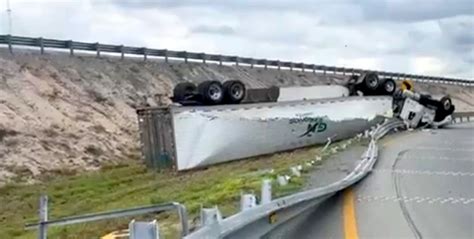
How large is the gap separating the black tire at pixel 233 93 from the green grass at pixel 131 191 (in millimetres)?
2598

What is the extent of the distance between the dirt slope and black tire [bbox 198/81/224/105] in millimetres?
5963

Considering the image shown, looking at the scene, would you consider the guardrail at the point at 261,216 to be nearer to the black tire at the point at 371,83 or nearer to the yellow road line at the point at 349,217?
the yellow road line at the point at 349,217

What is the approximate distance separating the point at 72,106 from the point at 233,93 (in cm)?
1231

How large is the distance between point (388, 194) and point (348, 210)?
2.52m

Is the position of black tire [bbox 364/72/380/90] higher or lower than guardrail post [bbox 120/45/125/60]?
lower

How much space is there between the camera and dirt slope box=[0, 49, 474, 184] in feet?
113

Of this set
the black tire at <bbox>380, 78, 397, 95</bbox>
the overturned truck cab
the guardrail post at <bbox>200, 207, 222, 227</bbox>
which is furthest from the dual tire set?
the guardrail post at <bbox>200, 207, 222, 227</bbox>

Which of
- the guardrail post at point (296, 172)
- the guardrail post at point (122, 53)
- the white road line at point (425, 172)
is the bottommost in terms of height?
the white road line at point (425, 172)

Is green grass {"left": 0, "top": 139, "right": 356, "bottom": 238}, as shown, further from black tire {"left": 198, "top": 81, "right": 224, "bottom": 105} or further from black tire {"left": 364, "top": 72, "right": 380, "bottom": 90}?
black tire {"left": 364, "top": 72, "right": 380, "bottom": 90}

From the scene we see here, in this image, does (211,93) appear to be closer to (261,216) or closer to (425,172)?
(425,172)

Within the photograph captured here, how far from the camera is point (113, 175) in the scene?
30531 millimetres

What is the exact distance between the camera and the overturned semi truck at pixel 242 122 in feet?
92.4

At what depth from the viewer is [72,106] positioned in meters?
41.5

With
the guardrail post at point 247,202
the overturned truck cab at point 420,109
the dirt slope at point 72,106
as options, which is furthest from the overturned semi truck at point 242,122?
the guardrail post at point 247,202
